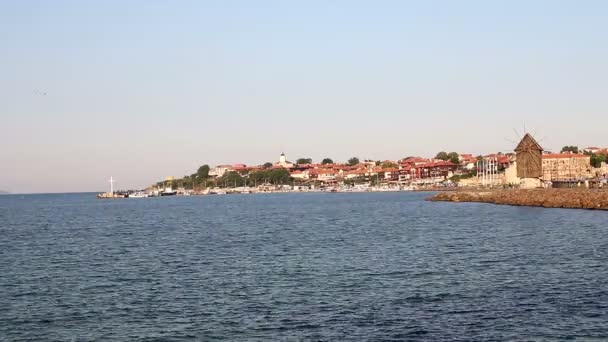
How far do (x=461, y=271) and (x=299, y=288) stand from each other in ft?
23.3

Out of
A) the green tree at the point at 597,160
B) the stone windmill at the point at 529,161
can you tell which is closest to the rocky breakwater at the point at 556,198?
the stone windmill at the point at 529,161

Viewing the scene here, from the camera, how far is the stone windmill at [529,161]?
363 feet

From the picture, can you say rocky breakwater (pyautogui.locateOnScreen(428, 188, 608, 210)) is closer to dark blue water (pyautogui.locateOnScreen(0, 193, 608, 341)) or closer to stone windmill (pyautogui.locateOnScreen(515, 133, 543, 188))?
stone windmill (pyautogui.locateOnScreen(515, 133, 543, 188))

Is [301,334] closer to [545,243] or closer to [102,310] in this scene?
[102,310]

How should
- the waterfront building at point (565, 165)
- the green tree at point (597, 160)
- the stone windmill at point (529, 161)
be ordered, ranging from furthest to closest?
1. the green tree at point (597, 160)
2. the waterfront building at point (565, 165)
3. the stone windmill at point (529, 161)

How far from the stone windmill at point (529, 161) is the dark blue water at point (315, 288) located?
6602cm

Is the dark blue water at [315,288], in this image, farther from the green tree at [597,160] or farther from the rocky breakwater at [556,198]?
the green tree at [597,160]

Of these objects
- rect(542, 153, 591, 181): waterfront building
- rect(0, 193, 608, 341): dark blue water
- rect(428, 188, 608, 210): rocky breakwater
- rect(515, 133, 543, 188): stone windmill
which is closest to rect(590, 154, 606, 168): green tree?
rect(542, 153, 591, 181): waterfront building

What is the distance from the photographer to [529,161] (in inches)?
4414

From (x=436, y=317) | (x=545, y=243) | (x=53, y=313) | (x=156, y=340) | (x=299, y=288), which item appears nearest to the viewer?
(x=156, y=340)

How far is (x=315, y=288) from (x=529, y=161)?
303 feet

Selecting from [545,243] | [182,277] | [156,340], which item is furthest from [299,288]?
[545,243]

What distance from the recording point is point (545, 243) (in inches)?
1550

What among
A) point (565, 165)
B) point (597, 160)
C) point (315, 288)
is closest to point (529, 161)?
point (565, 165)
